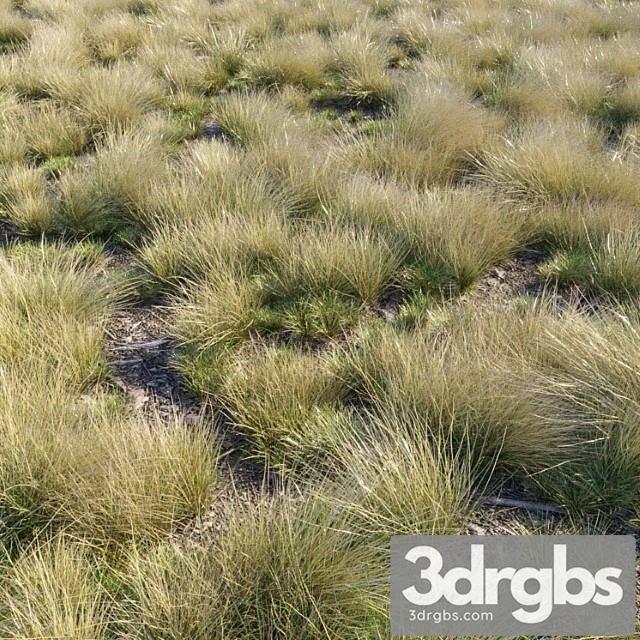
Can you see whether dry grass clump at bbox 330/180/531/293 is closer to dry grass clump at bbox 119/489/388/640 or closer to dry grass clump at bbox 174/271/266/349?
dry grass clump at bbox 174/271/266/349

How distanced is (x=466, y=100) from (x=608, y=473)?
4.56 metres

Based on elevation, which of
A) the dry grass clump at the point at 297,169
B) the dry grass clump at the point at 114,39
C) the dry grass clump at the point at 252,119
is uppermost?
the dry grass clump at the point at 114,39

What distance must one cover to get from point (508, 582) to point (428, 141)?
3932 mm

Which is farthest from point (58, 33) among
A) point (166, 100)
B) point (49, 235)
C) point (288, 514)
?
point (288, 514)

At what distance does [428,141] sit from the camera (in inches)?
203

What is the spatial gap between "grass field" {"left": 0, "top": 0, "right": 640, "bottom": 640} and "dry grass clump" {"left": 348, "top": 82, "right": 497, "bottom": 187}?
0.10 ft

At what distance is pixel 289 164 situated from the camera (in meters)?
4.74

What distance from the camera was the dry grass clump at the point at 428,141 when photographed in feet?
15.9

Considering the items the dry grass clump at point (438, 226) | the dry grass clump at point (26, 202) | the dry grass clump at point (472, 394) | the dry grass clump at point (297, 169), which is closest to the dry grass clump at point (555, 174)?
the dry grass clump at point (438, 226)

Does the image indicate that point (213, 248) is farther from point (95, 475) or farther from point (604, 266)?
point (604, 266)

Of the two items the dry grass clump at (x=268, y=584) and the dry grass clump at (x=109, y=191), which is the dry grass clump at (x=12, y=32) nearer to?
the dry grass clump at (x=109, y=191)

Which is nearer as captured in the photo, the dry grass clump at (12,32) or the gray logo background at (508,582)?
the gray logo background at (508,582)

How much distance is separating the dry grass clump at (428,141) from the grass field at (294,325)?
0.10 feet

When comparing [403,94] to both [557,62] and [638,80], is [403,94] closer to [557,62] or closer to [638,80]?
[557,62]
